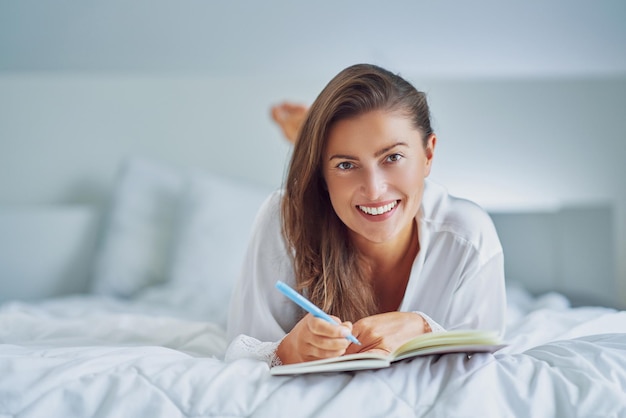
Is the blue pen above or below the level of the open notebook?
above

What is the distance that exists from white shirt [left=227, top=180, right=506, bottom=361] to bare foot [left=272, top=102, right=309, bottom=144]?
1.56 m

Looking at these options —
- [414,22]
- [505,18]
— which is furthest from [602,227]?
[414,22]

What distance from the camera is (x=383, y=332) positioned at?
119cm

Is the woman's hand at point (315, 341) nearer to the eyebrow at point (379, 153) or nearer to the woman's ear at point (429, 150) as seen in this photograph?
the eyebrow at point (379, 153)

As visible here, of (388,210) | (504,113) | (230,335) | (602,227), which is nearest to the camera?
(388,210)

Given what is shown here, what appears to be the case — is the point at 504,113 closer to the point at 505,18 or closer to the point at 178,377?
the point at 505,18

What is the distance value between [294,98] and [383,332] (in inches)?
90.9

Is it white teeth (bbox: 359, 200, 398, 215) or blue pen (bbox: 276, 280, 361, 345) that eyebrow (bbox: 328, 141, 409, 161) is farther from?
blue pen (bbox: 276, 280, 361, 345)

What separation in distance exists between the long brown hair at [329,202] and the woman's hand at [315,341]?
0.72ft

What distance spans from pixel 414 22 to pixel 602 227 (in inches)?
48.1

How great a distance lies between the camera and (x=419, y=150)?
135cm

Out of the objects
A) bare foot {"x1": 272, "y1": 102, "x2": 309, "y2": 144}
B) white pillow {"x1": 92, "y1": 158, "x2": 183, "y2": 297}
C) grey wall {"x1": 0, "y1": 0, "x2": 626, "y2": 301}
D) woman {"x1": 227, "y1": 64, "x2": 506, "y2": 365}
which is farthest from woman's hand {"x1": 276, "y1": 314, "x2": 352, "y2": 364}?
grey wall {"x1": 0, "y1": 0, "x2": 626, "y2": 301}

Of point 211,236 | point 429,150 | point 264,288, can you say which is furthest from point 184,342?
point 211,236

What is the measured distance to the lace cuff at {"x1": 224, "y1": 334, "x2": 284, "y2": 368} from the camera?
4.08 ft
